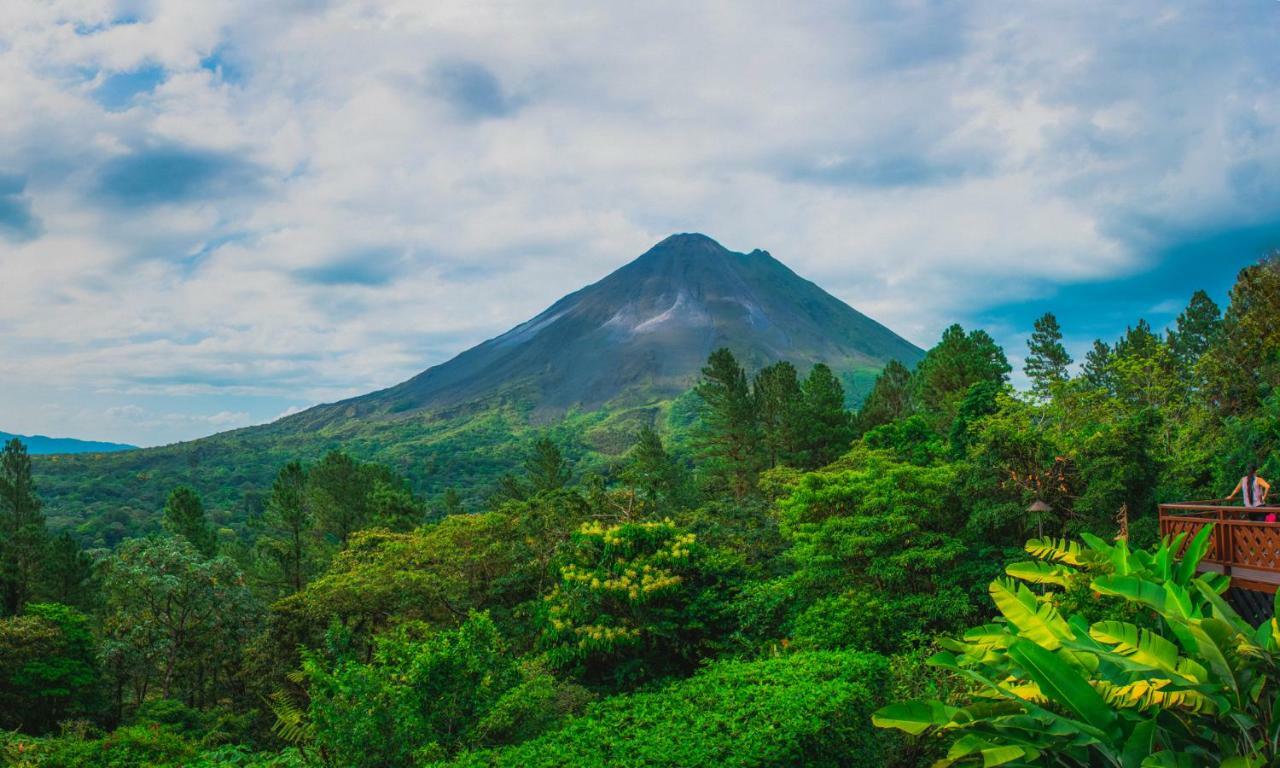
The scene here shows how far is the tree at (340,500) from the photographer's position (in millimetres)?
27453

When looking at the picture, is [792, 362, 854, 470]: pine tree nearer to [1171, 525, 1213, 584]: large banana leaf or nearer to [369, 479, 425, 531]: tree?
[369, 479, 425, 531]: tree

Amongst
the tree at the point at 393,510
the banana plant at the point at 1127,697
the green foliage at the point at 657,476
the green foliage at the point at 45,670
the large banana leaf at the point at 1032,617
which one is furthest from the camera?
the tree at the point at 393,510

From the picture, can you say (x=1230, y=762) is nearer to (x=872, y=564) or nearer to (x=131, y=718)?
(x=872, y=564)

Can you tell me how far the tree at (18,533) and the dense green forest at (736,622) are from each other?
0.09 m

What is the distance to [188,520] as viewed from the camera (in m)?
23.6

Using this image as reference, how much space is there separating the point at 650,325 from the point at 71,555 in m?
129

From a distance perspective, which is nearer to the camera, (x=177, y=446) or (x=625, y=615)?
(x=625, y=615)

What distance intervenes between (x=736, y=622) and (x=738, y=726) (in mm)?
6323

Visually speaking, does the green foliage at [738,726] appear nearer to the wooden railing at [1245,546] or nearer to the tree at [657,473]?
the wooden railing at [1245,546]

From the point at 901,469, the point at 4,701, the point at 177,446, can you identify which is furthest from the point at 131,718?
the point at 177,446

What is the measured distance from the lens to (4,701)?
12.3m

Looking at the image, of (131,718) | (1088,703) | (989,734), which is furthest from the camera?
(131,718)

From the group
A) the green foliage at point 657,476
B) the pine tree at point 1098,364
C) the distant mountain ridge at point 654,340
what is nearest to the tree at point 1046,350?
the pine tree at point 1098,364

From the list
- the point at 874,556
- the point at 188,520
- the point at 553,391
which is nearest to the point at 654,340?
the point at 553,391
